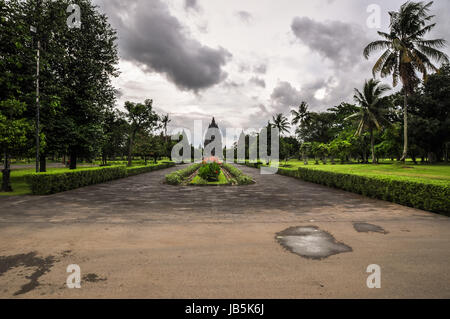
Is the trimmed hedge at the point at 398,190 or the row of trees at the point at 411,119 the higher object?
the row of trees at the point at 411,119

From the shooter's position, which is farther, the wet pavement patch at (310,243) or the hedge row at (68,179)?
the hedge row at (68,179)

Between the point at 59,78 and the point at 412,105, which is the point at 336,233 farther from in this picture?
the point at 412,105

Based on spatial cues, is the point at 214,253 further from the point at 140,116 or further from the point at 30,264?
the point at 140,116

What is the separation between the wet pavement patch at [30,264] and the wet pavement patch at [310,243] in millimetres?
4508

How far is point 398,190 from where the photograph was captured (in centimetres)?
962

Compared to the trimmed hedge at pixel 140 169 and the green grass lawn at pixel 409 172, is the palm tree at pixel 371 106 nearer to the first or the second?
the green grass lawn at pixel 409 172

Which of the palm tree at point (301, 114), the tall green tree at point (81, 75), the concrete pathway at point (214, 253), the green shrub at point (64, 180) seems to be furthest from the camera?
the palm tree at point (301, 114)

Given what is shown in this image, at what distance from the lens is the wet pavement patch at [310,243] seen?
4604mm

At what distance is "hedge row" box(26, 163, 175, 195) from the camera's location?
11641 millimetres

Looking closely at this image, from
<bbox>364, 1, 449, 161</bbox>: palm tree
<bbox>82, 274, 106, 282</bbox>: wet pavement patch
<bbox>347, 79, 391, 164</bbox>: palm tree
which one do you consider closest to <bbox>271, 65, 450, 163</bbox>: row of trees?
<bbox>347, 79, 391, 164</bbox>: palm tree

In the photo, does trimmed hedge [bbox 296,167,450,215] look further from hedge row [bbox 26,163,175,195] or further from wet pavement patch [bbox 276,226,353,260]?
hedge row [bbox 26,163,175,195]

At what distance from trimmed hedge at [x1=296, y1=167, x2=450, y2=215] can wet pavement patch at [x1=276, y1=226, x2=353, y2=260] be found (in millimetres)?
5162

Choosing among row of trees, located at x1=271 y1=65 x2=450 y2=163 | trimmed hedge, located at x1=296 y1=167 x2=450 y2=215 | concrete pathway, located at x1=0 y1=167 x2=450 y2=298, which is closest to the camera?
concrete pathway, located at x1=0 y1=167 x2=450 y2=298

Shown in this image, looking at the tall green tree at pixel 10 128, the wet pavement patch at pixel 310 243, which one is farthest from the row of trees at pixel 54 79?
the wet pavement patch at pixel 310 243
